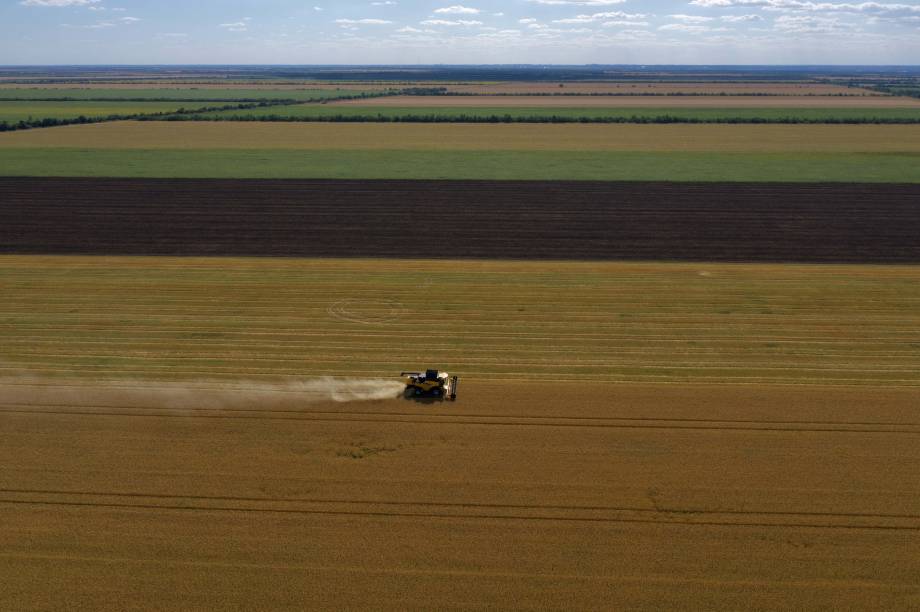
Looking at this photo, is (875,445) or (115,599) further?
(875,445)

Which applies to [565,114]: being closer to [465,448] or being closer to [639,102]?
[639,102]

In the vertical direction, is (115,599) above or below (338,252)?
below

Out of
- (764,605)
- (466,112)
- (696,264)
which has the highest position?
(466,112)

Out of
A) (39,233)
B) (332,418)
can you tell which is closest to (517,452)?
(332,418)

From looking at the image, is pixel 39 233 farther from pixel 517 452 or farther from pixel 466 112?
pixel 466 112

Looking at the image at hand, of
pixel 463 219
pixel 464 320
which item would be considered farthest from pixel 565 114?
pixel 464 320

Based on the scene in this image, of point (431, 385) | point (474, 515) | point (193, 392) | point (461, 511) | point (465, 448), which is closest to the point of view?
point (474, 515)

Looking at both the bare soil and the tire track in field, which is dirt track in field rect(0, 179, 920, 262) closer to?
the tire track in field
